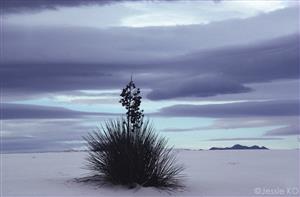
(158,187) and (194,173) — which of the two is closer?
(158,187)

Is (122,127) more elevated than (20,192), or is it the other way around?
(122,127)

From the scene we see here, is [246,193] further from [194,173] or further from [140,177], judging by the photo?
[194,173]

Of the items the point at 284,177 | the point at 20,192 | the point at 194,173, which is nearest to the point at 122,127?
the point at 20,192

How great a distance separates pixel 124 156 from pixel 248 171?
7.87 meters

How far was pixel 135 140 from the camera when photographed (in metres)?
17.9

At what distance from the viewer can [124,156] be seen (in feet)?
57.4

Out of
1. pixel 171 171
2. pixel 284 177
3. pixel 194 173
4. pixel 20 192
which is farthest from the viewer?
pixel 194 173

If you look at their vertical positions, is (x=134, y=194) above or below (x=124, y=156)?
below

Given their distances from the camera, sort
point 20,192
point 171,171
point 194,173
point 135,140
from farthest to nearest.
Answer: point 194,173
point 171,171
point 135,140
point 20,192

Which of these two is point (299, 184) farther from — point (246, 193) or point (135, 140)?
point (135, 140)

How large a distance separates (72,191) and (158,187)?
8.89 ft

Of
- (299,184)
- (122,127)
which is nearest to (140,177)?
(122,127)

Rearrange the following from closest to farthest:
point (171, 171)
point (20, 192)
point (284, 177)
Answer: point (20, 192) < point (171, 171) < point (284, 177)

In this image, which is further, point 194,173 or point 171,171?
Answer: point 194,173
